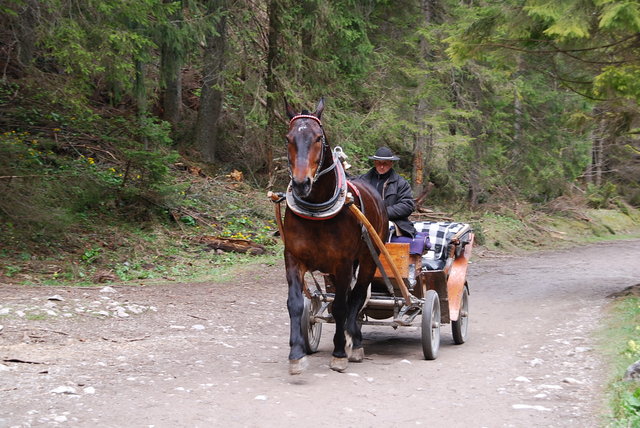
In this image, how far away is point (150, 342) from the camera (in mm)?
8086

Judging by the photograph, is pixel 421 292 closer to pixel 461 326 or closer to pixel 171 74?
pixel 461 326

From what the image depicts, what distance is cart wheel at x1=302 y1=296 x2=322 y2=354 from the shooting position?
24.9 ft

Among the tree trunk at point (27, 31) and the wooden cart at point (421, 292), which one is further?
the tree trunk at point (27, 31)

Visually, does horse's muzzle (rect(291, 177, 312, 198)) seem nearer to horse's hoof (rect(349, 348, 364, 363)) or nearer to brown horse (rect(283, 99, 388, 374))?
brown horse (rect(283, 99, 388, 374))

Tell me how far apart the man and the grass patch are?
108 inches

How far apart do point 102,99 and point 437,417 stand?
17.7 m

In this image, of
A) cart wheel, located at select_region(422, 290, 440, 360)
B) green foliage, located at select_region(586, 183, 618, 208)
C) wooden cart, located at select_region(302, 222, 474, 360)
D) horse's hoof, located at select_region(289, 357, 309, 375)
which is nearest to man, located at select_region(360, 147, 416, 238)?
wooden cart, located at select_region(302, 222, 474, 360)

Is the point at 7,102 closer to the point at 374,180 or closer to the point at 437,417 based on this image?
the point at 374,180

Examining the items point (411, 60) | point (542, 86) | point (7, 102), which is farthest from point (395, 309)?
point (542, 86)

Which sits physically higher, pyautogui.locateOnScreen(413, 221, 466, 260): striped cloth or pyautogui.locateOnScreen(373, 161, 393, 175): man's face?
pyautogui.locateOnScreen(373, 161, 393, 175): man's face

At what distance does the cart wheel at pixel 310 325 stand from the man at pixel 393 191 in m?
1.49

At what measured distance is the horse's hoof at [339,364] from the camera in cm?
691

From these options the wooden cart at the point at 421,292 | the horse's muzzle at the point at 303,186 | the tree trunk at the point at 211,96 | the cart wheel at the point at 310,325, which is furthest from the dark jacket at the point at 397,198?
the tree trunk at the point at 211,96

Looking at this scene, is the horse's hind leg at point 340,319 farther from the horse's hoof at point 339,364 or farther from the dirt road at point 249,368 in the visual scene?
the dirt road at point 249,368
